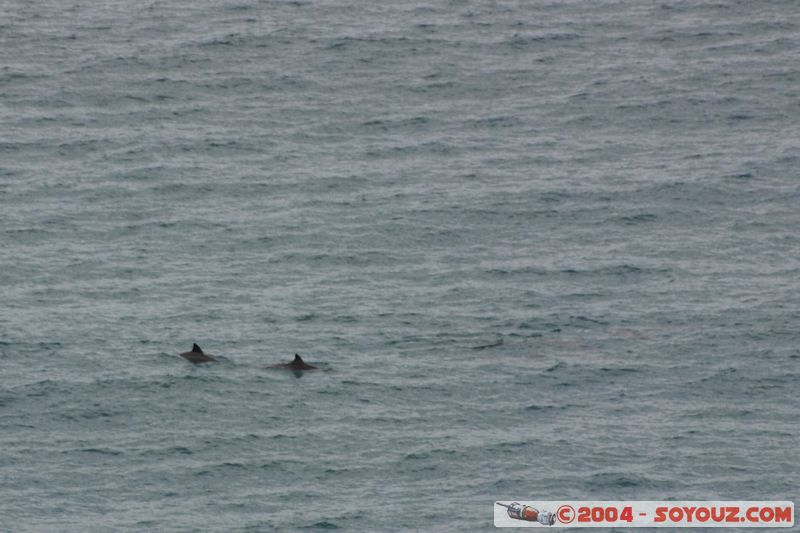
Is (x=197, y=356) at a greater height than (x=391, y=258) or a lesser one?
lesser

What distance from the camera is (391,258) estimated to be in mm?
85812

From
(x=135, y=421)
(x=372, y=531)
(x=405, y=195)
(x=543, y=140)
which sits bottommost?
(x=372, y=531)

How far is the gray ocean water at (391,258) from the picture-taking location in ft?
210

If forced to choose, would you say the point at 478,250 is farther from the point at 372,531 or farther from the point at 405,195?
the point at 372,531

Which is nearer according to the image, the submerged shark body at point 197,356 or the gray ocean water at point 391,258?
the gray ocean water at point 391,258

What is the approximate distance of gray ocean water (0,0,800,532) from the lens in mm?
64125

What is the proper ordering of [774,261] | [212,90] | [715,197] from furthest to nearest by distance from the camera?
[212,90] < [715,197] < [774,261]

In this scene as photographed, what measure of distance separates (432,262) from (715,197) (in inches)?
662

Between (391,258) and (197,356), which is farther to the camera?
(391,258)

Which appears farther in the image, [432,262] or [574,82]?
[574,82]

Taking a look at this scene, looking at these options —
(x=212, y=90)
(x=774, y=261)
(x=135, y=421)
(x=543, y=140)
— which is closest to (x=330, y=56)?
(x=212, y=90)

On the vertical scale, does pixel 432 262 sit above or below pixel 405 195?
below

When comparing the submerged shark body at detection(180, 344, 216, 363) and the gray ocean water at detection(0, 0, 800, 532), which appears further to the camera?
the submerged shark body at detection(180, 344, 216, 363)

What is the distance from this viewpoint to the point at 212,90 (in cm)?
10912
